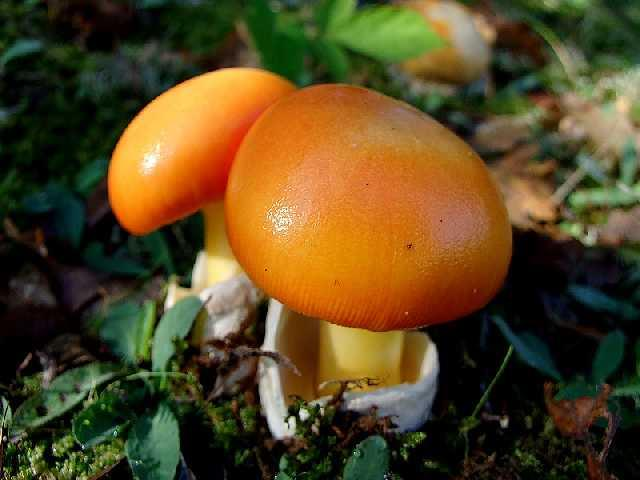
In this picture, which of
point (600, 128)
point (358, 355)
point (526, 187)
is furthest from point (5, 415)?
point (600, 128)

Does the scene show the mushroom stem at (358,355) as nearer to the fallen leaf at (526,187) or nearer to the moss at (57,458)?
the moss at (57,458)

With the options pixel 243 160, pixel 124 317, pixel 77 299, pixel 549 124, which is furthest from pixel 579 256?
pixel 77 299

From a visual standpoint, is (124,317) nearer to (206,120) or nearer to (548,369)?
(206,120)

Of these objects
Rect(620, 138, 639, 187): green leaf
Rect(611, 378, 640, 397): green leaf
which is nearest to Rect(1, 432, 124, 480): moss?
Rect(611, 378, 640, 397): green leaf

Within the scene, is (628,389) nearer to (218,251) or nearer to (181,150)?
(218,251)

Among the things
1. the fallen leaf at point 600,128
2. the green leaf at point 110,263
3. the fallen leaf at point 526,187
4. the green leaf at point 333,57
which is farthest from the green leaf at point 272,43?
the fallen leaf at point 600,128
